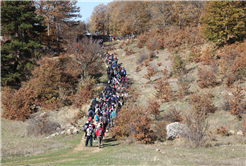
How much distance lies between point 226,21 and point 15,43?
1122 inches

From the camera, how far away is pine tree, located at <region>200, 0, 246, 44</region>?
928 inches

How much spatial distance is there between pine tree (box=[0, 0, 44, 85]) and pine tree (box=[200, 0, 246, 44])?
24.9 m

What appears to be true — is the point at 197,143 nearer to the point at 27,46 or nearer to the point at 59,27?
the point at 27,46

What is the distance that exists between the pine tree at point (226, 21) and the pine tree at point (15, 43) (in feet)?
81.7

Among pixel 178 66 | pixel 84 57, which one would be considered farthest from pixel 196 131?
pixel 84 57

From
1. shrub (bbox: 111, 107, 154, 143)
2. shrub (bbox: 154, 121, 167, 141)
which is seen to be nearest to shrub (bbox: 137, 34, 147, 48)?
shrub (bbox: 154, 121, 167, 141)

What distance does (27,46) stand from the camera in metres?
30.1

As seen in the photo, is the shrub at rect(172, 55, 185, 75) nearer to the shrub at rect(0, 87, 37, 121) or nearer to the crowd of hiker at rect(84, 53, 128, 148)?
the crowd of hiker at rect(84, 53, 128, 148)

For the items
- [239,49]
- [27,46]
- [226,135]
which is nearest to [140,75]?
[239,49]

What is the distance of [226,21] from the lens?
77.2ft

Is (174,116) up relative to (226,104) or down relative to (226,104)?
down

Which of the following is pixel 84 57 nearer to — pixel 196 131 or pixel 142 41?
pixel 142 41

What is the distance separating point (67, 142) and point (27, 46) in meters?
21.3

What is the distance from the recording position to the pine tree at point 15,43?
29.0 meters
